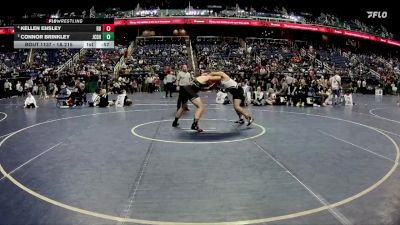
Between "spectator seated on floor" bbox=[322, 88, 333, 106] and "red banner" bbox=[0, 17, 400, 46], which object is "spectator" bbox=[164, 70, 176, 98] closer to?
"spectator seated on floor" bbox=[322, 88, 333, 106]

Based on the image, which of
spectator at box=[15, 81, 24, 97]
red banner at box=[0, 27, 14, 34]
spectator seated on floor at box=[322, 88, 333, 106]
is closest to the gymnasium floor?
spectator seated on floor at box=[322, 88, 333, 106]

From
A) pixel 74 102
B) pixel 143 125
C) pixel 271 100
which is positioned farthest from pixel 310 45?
pixel 143 125

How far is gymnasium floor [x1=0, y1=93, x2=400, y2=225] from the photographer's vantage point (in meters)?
4.25

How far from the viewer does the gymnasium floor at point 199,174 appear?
13.9 ft

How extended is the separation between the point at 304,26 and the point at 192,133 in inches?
1255

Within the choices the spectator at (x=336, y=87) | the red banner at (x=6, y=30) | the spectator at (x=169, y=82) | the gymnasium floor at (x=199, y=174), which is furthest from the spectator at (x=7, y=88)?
the red banner at (x=6, y=30)

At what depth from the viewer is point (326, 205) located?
14.6 feet

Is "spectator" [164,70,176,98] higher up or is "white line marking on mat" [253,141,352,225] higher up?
"spectator" [164,70,176,98]

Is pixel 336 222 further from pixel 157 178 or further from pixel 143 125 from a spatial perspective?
pixel 143 125

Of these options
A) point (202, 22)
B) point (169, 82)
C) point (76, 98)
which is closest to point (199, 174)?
point (76, 98)

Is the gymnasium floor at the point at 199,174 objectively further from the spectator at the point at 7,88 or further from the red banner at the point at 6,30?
the red banner at the point at 6,30
